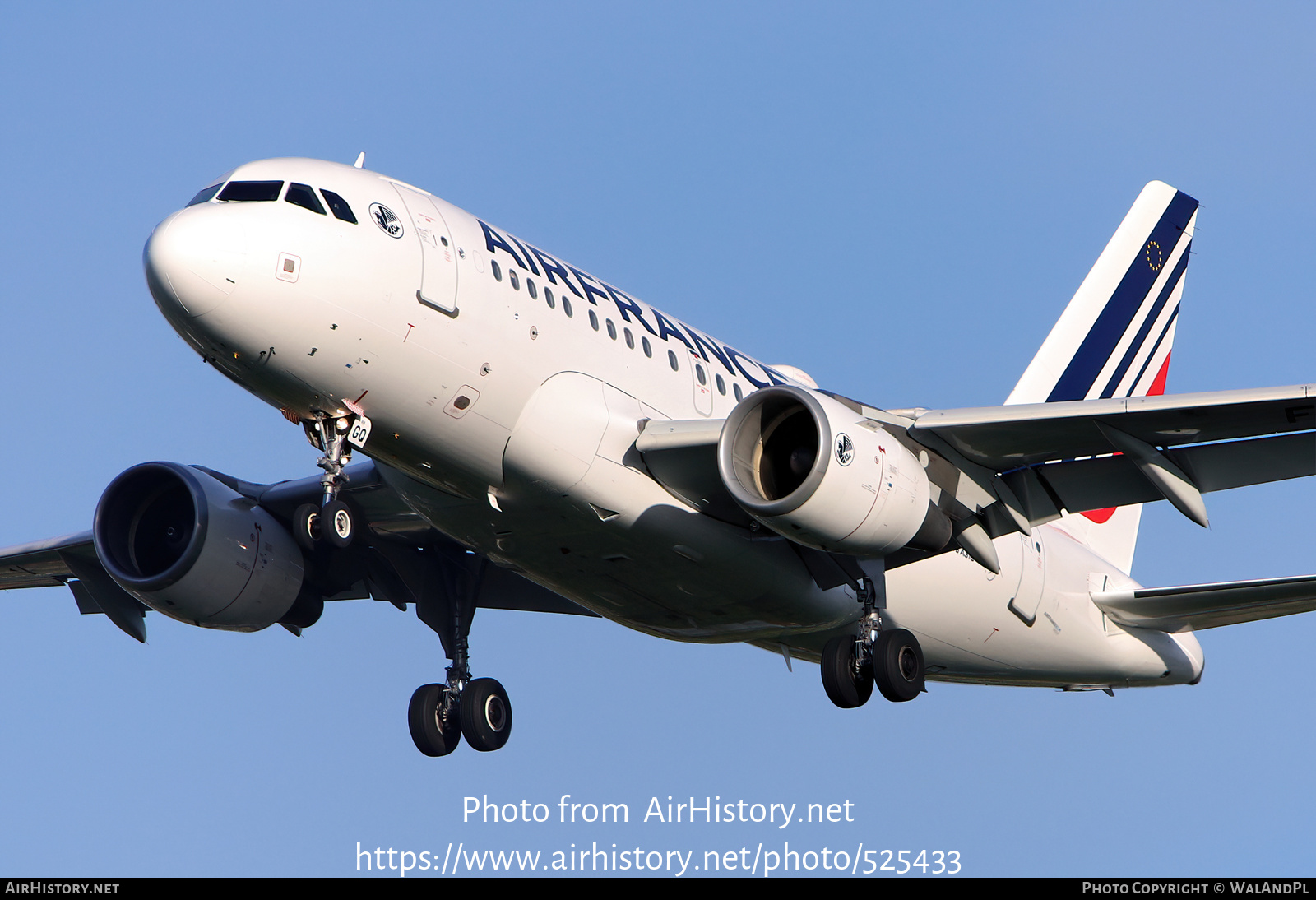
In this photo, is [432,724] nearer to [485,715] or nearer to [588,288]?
[485,715]

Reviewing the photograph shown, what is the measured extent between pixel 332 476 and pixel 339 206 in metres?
3.27

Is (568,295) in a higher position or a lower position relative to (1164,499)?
higher

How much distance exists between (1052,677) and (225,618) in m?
14.3

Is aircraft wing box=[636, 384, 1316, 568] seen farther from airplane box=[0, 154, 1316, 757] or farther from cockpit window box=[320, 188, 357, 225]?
cockpit window box=[320, 188, 357, 225]

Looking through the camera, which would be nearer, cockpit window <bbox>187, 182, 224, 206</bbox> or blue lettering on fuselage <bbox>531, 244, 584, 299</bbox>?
cockpit window <bbox>187, 182, 224, 206</bbox>

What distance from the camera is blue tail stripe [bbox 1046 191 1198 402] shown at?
31.5m

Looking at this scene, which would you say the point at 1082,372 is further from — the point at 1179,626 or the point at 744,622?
the point at 744,622

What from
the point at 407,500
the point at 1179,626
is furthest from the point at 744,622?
the point at 1179,626

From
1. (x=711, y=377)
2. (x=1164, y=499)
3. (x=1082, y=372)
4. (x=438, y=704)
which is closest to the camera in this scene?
(x=1164, y=499)

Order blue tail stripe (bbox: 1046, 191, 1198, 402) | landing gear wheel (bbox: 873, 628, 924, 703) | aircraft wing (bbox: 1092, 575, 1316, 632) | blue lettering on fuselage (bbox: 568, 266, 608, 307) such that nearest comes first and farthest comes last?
blue lettering on fuselage (bbox: 568, 266, 608, 307), landing gear wheel (bbox: 873, 628, 924, 703), aircraft wing (bbox: 1092, 575, 1316, 632), blue tail stripe (bbox: 1046, 191, 1198, 402)

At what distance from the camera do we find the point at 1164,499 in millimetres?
20984

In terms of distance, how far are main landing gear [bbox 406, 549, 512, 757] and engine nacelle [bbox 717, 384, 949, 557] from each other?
26.0 ft

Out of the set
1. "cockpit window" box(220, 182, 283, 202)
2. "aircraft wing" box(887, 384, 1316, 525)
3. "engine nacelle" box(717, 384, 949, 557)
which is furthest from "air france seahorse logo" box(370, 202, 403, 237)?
"aircraft wing" box(887, 384, 1316, 525)

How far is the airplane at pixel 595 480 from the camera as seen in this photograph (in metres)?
18.7
